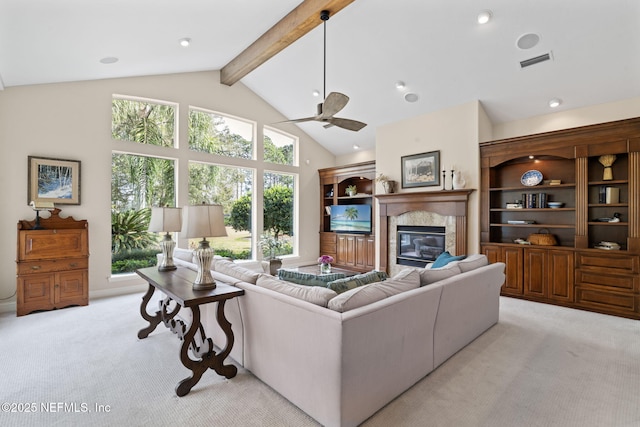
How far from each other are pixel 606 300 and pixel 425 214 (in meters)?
2.70

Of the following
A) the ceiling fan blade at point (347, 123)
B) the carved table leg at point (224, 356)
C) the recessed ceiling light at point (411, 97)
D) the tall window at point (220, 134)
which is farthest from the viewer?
the tall window at point (220, 134)

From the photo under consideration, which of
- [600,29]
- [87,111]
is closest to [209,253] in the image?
[87,111]

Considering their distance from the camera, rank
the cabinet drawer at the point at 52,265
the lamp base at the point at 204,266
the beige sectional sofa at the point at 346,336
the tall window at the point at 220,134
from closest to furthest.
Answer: the beige sectional sofa at the point at 346,336
the lamp base at the point at 204,266
the cabinet drawer at the point at 52,265
the tall window at the point at 220,134

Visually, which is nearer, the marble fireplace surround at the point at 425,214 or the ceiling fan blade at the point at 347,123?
the ceiling fan blade at the point at 347,123

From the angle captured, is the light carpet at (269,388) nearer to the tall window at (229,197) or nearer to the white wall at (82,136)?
the white wall at (82,136)

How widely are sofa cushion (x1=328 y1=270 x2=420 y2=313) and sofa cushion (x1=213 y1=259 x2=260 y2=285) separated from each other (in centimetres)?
89

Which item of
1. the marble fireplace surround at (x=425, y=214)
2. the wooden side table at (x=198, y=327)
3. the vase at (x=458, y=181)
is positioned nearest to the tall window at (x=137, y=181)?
the wooden side table at (x=198, y=327)

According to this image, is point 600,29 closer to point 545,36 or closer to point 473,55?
point 545,36

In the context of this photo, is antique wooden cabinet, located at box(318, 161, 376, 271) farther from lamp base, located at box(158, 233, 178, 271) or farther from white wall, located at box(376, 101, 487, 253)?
lamp base, located at box(158, 233, 178, 271)

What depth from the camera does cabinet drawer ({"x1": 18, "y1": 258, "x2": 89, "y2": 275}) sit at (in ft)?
12.3

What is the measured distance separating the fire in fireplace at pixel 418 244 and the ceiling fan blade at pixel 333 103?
3267 mm

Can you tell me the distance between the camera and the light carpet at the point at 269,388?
6.37 ft

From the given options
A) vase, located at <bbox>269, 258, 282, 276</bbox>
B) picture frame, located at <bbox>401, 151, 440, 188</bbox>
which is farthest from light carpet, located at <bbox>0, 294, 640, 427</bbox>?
picture frame, located at <bbox>401, 151, 440, 188</bbox>

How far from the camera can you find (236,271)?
107 inches
